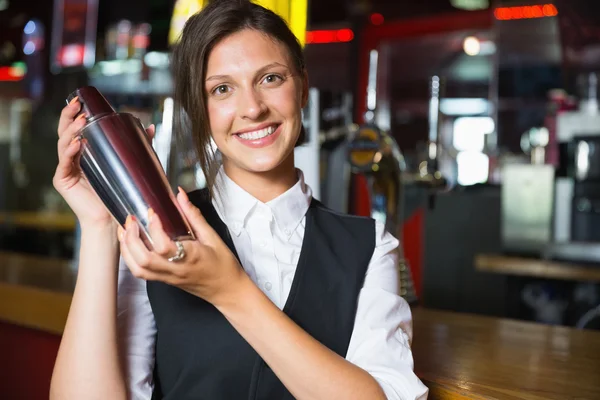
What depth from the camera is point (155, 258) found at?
0.77 metres

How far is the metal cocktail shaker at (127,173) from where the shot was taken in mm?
792

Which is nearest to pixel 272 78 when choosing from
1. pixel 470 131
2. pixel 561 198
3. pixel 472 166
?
pixel 561 198

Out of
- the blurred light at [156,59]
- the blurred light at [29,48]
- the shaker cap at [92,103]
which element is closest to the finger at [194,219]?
the shaker cap at [92,103]

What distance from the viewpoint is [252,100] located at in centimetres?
106

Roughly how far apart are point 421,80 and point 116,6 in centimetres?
288

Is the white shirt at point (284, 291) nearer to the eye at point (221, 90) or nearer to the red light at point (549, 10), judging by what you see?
the eye at point (221, 90)

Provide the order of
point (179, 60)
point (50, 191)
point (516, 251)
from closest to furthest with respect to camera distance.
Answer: point (179, 60), point (516, 251), point (50, 191)

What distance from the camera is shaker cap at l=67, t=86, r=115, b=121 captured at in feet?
2.85

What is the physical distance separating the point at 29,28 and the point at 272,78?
7151 millimetres

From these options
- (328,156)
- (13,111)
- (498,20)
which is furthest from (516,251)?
(13,111)

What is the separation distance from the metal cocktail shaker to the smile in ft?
0.82

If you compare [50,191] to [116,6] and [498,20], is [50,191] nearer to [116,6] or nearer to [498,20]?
[116,6]

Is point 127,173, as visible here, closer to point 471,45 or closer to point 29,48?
→ point 471,45

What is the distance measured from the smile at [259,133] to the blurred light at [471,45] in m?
5.37
